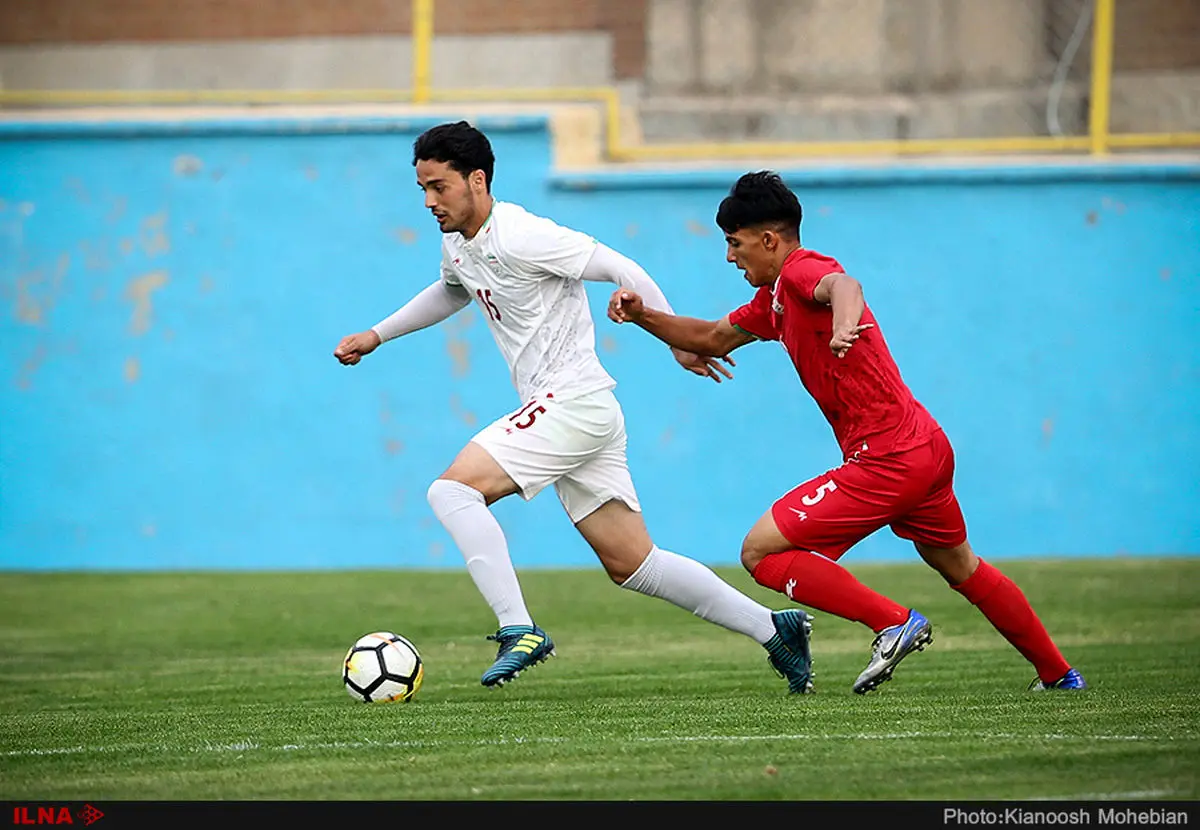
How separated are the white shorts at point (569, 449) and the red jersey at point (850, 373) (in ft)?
3.04

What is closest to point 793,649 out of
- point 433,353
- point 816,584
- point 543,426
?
point 816,584

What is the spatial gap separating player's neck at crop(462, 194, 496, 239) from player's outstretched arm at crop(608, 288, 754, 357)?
61 centimetres

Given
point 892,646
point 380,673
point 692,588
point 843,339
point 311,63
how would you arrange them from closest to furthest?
point 843,339 < point 892,646 < point 380,673 < point 692,588 < point 311,63

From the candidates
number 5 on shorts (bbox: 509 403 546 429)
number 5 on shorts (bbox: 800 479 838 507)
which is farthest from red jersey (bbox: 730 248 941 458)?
number 5 on shorts (bbox: 509 403 546 429)

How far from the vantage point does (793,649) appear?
19.6ft

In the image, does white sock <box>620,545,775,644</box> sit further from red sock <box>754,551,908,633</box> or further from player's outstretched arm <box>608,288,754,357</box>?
player's outstretched arm <box>608,288,754,357</box>

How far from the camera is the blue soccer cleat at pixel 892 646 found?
5371 millimetres

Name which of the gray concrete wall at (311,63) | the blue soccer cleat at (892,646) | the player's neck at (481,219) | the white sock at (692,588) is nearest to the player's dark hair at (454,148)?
the player's neck at (481,219)

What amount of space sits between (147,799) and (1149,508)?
9.21 meters

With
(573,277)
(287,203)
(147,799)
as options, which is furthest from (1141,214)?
(147,799)

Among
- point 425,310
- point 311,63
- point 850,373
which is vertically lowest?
point 850,373

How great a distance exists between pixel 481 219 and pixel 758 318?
1121 mm

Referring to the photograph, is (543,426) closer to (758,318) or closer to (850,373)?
(758,318)

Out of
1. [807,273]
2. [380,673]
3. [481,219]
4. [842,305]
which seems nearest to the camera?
[842,305]
